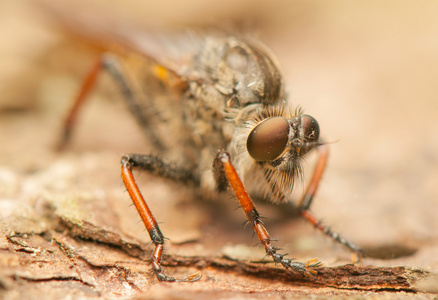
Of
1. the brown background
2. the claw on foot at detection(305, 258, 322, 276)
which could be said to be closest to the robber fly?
the claw on foot at detection(305, 258, 322, 276)

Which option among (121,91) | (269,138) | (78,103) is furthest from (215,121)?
(78,103)

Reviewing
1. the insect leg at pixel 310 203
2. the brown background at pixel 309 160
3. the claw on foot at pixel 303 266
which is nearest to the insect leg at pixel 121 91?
the brown background at pixel 309 160

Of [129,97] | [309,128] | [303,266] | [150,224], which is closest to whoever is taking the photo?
[303,266]

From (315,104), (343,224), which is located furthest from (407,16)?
(343,224)

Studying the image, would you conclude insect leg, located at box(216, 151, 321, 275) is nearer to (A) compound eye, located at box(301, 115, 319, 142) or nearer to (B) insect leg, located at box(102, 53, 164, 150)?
(A) compound eye, located at box(301, 115, 319, 142)

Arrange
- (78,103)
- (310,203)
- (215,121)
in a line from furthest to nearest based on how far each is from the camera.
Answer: (78,103) < (215,121) < (310,203)

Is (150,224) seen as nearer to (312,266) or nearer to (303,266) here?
(303,266)

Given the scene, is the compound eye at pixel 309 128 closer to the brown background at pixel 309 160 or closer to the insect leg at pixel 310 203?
the insect leg at pixel 310 203

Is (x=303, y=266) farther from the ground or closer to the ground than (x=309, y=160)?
closer to the ground
